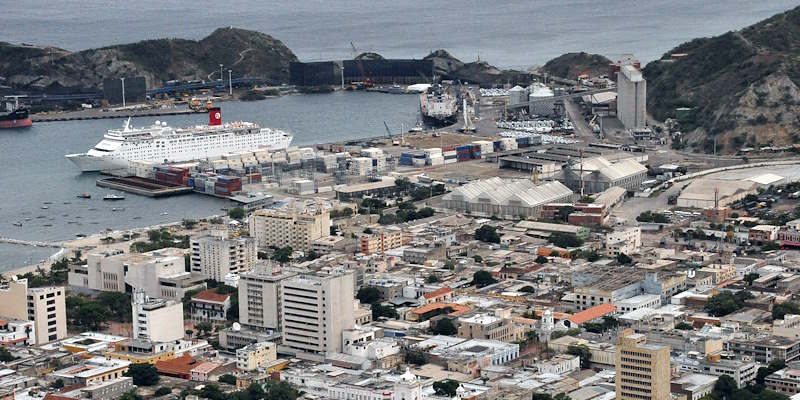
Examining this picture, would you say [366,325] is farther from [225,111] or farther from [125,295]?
[225,111]

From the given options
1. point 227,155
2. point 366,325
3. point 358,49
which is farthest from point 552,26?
point 366,325

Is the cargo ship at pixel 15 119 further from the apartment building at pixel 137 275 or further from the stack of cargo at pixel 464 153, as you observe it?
the apartment building at pixel 137 275

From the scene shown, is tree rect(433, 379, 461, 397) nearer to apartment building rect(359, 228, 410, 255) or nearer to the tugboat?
apartment building rect(359, 228, 410, 255)

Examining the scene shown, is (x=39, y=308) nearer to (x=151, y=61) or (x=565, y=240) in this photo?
(x=565, y=240)

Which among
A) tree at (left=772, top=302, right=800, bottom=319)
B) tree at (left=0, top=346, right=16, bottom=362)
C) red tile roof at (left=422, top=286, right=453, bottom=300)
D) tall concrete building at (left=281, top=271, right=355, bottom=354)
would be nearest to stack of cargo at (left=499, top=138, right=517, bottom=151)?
red tile roof at (left=422, top=286, right=453, bottom=300)

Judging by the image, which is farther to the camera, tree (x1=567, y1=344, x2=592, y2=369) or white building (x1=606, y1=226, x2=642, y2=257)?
white building (x1=606, y1=226, x2=642, y2=257)
